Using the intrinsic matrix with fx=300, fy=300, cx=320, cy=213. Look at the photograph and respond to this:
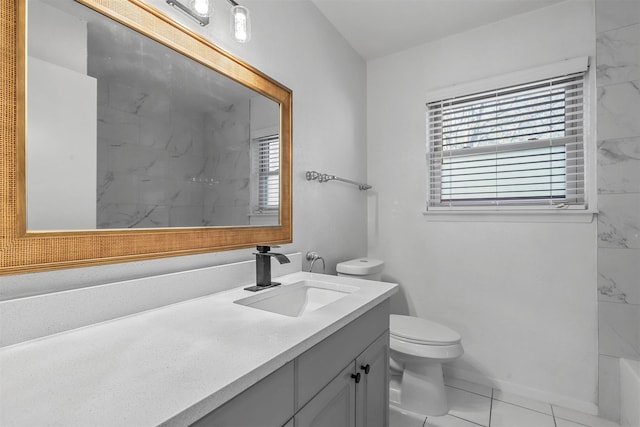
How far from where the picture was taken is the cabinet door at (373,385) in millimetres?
1051

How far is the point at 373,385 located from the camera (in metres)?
1.15

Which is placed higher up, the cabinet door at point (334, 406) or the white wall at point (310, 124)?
the white wall at point (310, 124)

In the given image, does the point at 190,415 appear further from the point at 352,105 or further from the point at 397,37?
the point at 397,37

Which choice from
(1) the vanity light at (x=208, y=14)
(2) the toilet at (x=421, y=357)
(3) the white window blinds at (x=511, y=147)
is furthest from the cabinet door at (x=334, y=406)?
(3) the white window blinds at (x=511, y=147)

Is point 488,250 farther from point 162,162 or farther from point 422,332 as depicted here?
point 162,162

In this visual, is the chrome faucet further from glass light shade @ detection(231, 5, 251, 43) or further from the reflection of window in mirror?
glass light shade @ detection(231, 5, 251, 43)

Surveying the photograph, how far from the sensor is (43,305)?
72 centimetres

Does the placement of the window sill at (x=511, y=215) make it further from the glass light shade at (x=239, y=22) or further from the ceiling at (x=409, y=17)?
the glass light shade at (x=239, y=22)

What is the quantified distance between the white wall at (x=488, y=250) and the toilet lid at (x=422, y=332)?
1.41 ft

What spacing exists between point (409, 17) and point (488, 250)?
1.65 metres

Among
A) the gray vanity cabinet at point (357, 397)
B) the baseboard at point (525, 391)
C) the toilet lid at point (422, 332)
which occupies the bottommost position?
the baseboard at point (525, 391)

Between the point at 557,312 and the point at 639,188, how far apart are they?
0.83m

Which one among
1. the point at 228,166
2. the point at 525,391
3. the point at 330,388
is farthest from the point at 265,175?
the point at 525,391

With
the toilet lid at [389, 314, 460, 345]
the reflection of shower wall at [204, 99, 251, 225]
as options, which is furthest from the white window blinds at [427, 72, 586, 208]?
the reflection of shower wall at [204, 99, 251, 225]
